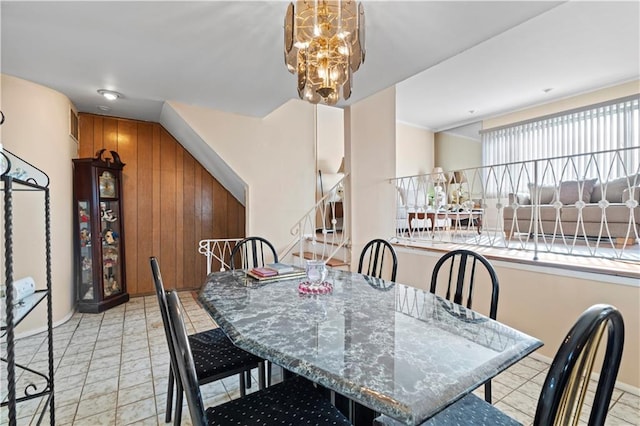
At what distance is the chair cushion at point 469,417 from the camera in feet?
3.26

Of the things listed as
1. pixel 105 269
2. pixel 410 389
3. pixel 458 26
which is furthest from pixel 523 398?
pixel 105 269

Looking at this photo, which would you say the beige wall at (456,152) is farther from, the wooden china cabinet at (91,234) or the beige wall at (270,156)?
the wooden china cabinet at (91,234)

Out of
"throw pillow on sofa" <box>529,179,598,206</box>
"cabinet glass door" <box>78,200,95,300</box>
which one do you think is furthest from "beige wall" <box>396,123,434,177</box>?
"cabinet glass door" <box>78,200,95,300</box>

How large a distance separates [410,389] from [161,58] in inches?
105

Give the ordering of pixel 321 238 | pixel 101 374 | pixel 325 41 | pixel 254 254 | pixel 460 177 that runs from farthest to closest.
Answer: pixel 460 177 < pixel 321 238 < pixel 254 254 < pixel 101 374 < pixel 325 41

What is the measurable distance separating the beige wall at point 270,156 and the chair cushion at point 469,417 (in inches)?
119

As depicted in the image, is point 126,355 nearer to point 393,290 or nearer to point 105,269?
point 105,269

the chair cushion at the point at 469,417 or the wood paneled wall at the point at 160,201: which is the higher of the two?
the wood paneled wall at the point at 160,201

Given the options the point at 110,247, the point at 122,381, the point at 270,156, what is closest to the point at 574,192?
the point at 270,156

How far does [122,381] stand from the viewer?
6.77 feet

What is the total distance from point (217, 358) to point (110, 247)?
2.99 meters

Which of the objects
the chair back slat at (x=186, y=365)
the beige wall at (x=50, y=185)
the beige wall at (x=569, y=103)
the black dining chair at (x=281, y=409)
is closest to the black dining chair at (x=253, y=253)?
the black dining chair at (x=281, y=409)

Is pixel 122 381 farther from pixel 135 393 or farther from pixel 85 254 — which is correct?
pixel 85 254

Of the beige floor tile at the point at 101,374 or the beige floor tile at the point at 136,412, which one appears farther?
A: the beige floor tile at the point at 101,374
